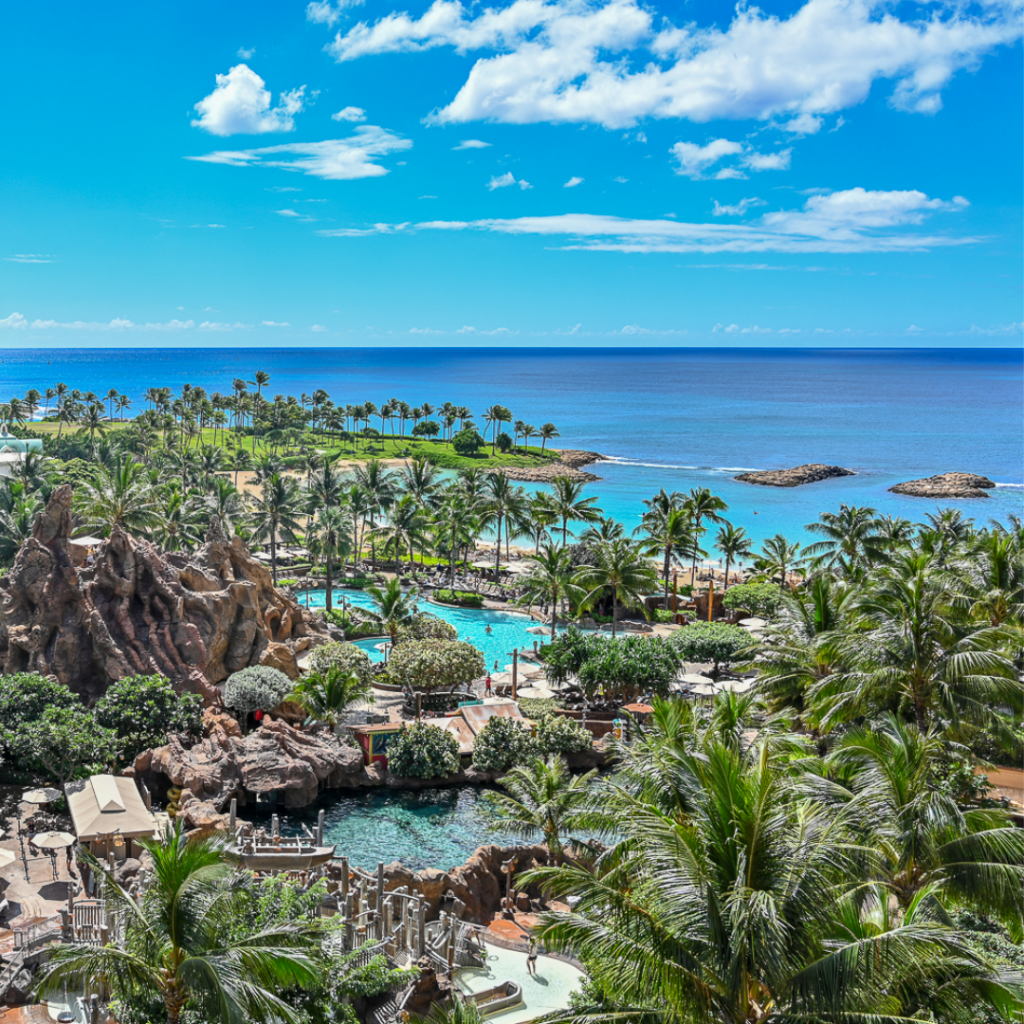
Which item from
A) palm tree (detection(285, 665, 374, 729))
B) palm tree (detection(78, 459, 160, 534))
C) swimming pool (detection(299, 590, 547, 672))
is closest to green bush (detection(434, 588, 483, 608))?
swimming pool (detection(299, 590, 547, 672))

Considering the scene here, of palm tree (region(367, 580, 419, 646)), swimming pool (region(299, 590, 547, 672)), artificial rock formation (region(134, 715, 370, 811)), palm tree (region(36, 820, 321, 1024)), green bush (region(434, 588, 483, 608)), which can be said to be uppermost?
palm tree (region(36, 820, 321, 1024))

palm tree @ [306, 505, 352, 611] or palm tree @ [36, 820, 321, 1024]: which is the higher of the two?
palm tree @ [36, 820, 321, 1024]

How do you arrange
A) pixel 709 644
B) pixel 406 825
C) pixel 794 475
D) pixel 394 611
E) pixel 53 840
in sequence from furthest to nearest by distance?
pixel 794 475 < pixel 394 611 < pixel 709 644 < pixel 406 825 < pixel 53 840

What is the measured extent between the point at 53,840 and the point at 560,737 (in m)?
18.1

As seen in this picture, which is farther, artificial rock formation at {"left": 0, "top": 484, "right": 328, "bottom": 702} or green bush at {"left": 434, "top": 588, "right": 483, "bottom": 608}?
green bush at {"left": 434, "top": 588, "right": 483, "bottom": 608}

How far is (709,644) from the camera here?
43906 mm

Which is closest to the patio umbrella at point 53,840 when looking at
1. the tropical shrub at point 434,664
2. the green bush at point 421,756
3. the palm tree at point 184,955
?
the palm tree at point 184,955

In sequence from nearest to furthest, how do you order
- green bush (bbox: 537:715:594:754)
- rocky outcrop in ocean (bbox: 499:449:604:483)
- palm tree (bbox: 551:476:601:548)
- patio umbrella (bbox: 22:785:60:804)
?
patio umbrella (bbox: 22:785:60:804), green bush (bbox: 537:715:594:754), palm tree (bbox: 551:476:601:548), rocky outcrop in ocean (bbox: 499:449:604:483)

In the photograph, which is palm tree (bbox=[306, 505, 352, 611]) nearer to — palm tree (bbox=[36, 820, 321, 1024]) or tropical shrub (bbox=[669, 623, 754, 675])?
tropical shrub (bbox=[669, 623, 754, 675])

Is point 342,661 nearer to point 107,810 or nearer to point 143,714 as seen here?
point 143,714

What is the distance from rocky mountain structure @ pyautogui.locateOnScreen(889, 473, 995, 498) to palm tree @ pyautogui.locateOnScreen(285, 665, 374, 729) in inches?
4158

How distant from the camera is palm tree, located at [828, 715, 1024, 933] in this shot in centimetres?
1377

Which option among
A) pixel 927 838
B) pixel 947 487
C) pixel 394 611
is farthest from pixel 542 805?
pixel 947 487

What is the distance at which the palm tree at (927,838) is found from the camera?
542 inches
